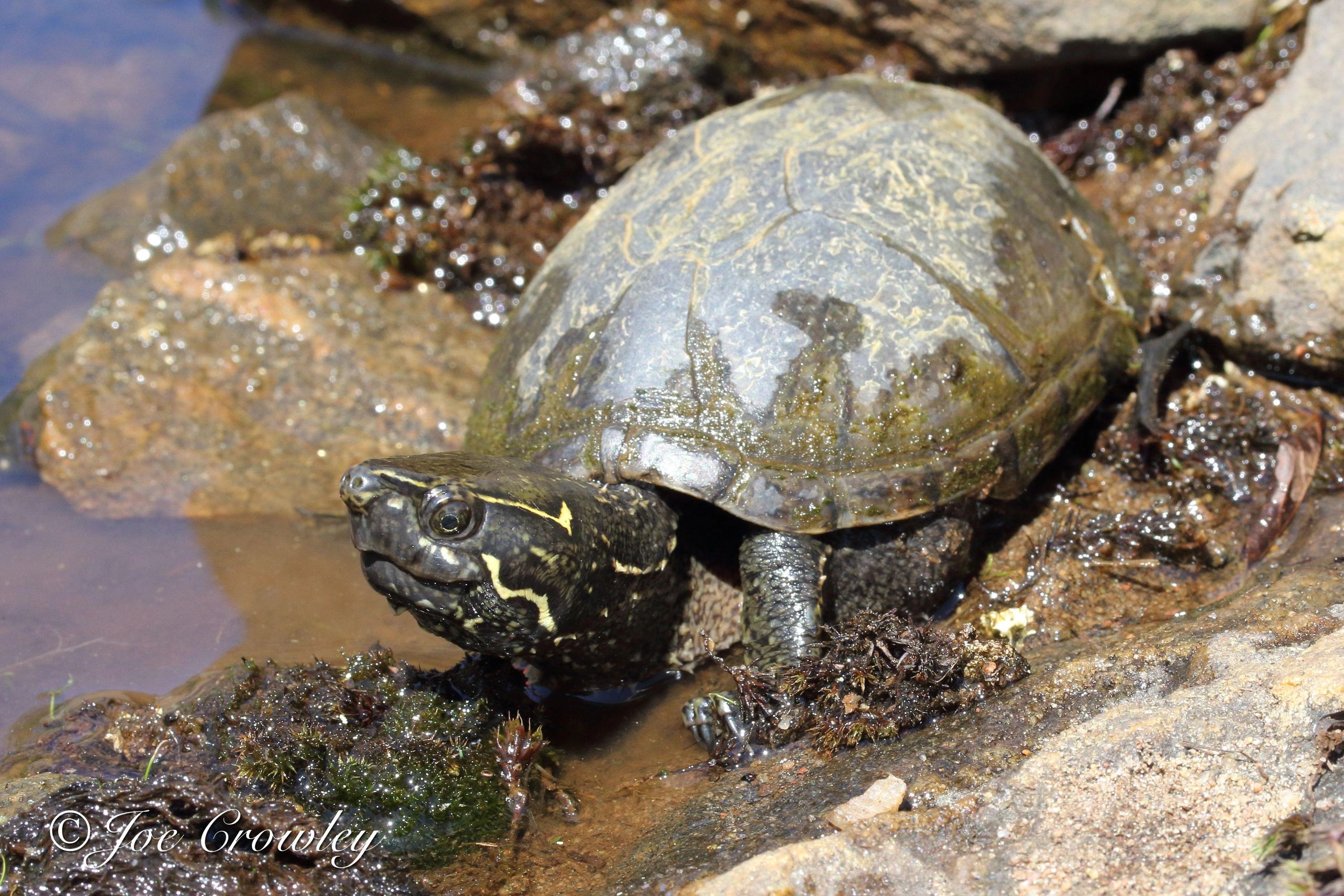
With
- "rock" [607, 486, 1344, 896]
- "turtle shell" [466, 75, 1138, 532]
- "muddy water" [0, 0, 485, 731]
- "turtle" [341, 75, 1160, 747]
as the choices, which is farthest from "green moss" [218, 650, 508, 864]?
"turtle shell" [466, 75, 1138, 532]

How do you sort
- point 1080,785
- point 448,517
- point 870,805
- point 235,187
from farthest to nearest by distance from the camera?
point 235,187, point 448,517, point 870,805, point 1080,785

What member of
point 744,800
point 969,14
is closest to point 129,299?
point 744,800

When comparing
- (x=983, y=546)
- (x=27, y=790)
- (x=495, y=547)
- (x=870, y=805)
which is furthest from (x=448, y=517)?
(x=983, y=546)

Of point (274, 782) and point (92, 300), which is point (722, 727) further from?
point (92, 300)

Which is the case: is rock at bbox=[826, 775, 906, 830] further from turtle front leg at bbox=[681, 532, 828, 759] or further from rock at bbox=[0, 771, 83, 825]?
rock at bbox=[0, 771, 83, 825]

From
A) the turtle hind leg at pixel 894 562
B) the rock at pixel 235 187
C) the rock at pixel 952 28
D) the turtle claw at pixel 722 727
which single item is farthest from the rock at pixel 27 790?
the rock at pixel 952 28
